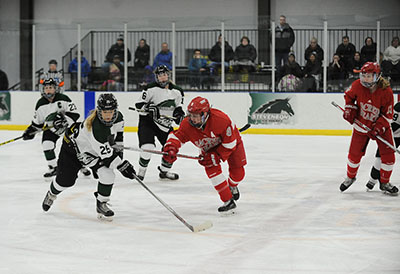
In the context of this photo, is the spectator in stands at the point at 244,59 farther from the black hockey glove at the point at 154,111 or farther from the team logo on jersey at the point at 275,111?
the black hockey glove at the point at 154,111

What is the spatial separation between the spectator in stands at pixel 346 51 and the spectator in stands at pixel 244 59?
4.10 feet

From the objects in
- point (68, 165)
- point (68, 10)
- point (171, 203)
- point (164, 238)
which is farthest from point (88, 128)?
point (68, 10)

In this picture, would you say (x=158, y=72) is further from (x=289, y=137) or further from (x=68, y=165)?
(x=289, y=137)

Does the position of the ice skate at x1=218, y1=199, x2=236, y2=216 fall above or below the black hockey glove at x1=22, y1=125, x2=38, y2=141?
below

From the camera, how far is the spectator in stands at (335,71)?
952 cm

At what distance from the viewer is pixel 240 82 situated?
9.75 metres

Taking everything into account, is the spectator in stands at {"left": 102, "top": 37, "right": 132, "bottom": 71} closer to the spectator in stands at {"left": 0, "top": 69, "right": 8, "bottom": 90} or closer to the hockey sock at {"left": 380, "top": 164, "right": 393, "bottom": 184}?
the spectator in stands at {"left": 0, "top": 69, "right": 8, "bottom": 90}

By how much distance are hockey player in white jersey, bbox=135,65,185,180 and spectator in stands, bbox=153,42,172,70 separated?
167 inches

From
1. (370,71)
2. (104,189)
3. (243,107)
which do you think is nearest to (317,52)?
(243,107)

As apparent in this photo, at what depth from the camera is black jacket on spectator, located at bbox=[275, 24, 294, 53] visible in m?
9.64

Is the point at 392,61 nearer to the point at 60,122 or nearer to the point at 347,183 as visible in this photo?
the point at 347,183

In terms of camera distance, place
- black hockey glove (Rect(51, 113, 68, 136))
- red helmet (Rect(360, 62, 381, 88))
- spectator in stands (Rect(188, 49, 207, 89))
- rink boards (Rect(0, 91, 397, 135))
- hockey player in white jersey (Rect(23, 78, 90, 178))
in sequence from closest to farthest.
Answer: red helmet (Rect(360, 62, 381, 88))
black hockey glove (Rect(51, 113, 68, 136))
hockey player in white jersey (Rect(23, 78, 90, 178))
rink boards (Rect(0, 91, 397, 135))
spectator in stands (Rect(188, 49, 207, 89))

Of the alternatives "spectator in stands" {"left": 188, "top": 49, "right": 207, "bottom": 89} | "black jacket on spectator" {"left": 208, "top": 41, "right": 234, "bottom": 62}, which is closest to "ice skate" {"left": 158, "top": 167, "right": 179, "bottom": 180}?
"spectator in stands" {"left": 188, "top": 49, "right": 207, "bottom": 89}

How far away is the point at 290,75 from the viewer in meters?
9.55
